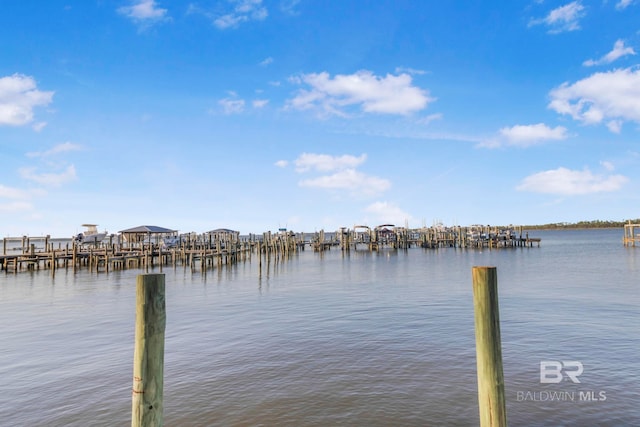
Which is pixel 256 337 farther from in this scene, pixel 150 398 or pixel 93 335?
pixel 150 398

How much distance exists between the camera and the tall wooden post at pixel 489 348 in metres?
3.97

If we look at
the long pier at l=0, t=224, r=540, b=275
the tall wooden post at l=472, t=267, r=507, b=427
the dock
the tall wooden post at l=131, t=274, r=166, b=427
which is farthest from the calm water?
the dock

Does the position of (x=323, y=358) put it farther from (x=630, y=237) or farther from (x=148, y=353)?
(x=630, y=237)

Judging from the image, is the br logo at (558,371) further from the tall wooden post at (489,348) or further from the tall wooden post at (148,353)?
the tall wooden post at (148,353)

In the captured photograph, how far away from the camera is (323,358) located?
30.7 ft

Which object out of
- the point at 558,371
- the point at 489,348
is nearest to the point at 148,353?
Answer: the point at 489,348

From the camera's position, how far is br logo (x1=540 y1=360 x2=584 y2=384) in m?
7.86

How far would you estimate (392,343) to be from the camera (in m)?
10.4

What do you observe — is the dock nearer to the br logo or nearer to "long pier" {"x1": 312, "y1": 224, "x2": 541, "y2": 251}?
"long pier" {"x1": 312, "y1": 224, "x2": 541, "y2": 251}

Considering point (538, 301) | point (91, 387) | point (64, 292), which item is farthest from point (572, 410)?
point (64, 292)

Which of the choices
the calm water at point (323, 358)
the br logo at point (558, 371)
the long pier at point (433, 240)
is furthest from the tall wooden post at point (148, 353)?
the long pier at point (433, 240)

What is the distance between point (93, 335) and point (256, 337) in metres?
5.24

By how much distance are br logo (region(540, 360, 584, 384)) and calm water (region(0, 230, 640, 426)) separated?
0.51 feet

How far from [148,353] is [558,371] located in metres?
8.50
